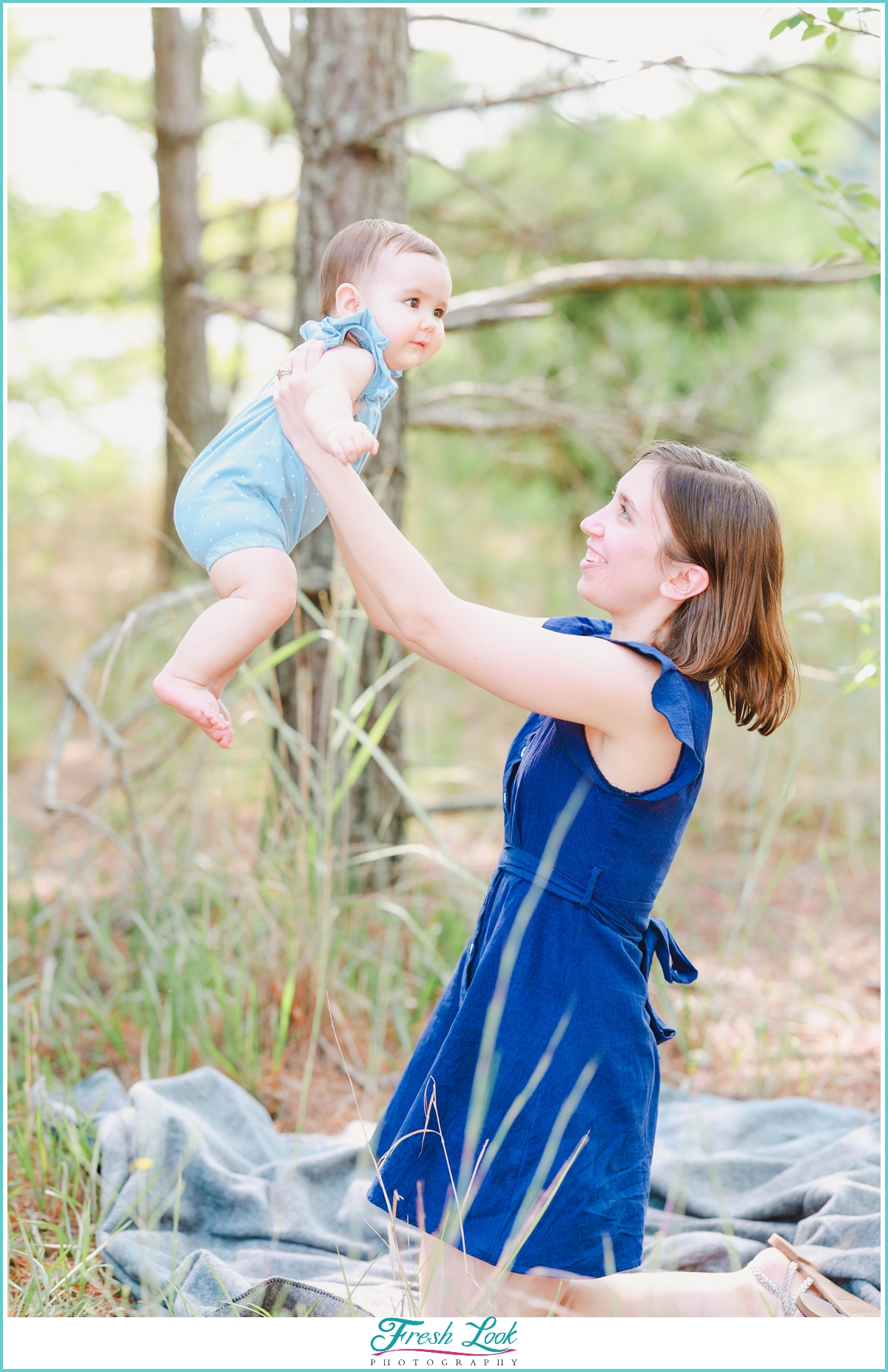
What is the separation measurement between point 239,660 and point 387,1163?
73 cm

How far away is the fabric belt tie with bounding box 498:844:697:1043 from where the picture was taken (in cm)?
141

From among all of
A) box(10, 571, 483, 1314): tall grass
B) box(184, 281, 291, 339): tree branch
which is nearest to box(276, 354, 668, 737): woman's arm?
box(10, 571, 483, 1314): tall grass

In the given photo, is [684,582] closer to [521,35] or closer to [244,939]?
[521,35]

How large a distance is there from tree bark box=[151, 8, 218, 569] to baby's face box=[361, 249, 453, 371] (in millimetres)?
2872

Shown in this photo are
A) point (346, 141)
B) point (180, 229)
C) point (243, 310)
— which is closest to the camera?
point (346, 141)

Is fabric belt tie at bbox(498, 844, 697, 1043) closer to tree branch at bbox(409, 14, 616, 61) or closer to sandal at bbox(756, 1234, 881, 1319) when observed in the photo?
sandal at bbox(756, 1234, 881, 1319)

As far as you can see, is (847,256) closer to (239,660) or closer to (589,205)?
(239,660)

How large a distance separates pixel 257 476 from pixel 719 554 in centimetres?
Result: 58

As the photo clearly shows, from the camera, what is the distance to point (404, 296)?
1247 mm

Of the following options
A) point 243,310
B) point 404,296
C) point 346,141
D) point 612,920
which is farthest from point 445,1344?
point 346,141

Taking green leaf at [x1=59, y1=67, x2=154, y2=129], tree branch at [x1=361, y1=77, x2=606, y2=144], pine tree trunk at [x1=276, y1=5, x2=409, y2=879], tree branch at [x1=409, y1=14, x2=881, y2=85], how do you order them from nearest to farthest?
tree branch at [x1=409, y1=14, x2=881, y2=85], tree branch at [x1=361, y1=77, x2=606, y2=144], pine tree trunk at [x1=276, y1=5, x2=409, y2=879], green leaf at [x1=59, y1=67, x2=154, y2=129]

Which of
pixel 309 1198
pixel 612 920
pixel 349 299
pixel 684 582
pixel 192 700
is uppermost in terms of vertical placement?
pixel 349 299

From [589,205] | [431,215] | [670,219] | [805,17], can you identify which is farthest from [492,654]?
[670,219]

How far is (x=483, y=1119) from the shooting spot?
55.6 inches
